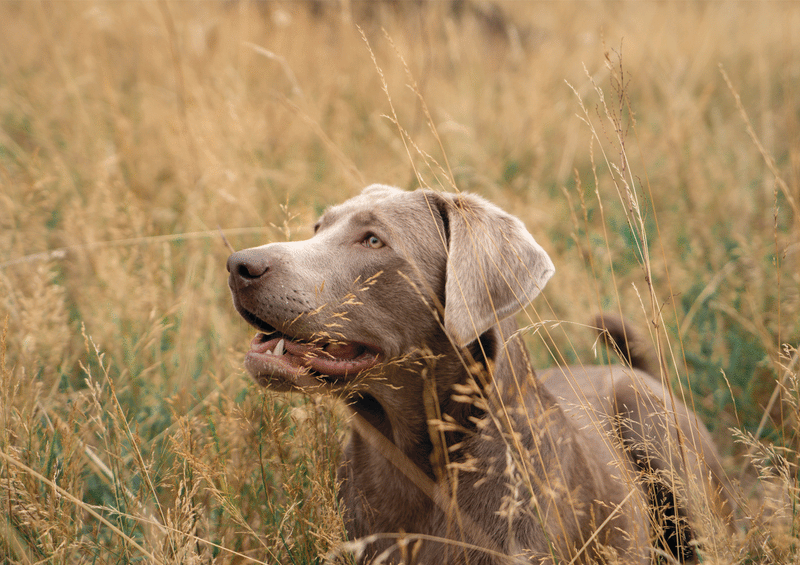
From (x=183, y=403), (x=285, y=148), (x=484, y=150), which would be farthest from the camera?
(x=484, y=150)

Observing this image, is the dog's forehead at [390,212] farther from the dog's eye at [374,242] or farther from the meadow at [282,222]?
the meadow at [282,222]

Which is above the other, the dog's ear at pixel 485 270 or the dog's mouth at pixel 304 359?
the dog's ear at pixel 485 270

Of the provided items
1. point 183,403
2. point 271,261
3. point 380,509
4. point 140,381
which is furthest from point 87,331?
point 380,509

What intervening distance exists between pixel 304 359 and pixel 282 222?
5.06 ft

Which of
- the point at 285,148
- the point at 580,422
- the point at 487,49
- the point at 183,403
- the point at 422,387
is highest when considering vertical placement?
the point at 487,49

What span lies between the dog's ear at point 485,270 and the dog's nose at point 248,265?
0.55 meters

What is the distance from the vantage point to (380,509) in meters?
1.92

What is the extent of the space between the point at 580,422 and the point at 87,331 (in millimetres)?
2095

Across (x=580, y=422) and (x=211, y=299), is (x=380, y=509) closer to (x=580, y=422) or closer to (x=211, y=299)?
(x=580, y=422)

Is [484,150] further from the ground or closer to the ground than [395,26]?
closer to the ground

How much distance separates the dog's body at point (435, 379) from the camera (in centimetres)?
175

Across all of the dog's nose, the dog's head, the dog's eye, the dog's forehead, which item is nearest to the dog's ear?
the dog's head

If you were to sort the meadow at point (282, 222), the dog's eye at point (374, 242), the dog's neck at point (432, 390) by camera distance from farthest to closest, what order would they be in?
1. the dog's eye at point (374, 242)
2. the dog's neck at point (432, 390)
3. the meadow at point (282, 222)

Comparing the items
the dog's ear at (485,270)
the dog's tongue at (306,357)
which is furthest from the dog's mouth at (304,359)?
the dog's ear at (485,270)
